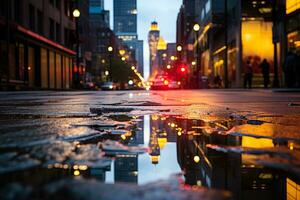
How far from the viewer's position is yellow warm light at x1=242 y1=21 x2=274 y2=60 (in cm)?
4434

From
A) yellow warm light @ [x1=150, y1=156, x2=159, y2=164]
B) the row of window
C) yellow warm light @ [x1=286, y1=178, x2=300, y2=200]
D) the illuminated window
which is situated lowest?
yellow warm light @ [x1=286, y1=178, x2=300, y2=200]

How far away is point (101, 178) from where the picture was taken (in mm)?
2094

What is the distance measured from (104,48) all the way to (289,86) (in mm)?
126978

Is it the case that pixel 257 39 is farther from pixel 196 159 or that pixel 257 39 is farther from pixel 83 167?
pixel 83 167

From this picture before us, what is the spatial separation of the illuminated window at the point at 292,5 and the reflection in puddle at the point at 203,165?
97.5ft

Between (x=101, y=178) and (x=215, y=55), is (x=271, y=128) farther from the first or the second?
(x=215, y=55)

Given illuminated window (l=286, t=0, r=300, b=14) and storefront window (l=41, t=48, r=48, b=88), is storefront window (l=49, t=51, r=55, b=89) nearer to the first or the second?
storefront window (l=41, t=48, r=48, b=88)

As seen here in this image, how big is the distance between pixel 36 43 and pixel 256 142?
38350mm

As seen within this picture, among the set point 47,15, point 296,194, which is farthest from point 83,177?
point 47,15

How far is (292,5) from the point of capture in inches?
1283

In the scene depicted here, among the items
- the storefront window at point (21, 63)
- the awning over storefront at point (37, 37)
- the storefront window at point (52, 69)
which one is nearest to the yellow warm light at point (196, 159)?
the awning over storefront at point (37, 37)

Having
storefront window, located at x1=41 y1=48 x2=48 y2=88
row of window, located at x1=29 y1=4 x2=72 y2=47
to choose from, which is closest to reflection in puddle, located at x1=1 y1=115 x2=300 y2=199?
row of window, located at x1=29 y1=4 x2=72 y2=47

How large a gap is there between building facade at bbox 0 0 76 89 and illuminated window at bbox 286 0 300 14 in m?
20.0

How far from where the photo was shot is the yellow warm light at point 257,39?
44344 millimetres
